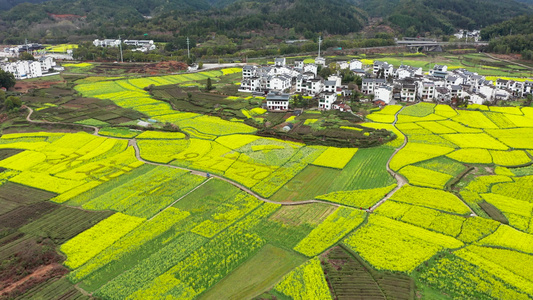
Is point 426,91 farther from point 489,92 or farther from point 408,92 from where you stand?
point 489,92

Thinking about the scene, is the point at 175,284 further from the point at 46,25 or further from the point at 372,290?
the point at 46,25

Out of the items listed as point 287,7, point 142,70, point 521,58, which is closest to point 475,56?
point 521,58

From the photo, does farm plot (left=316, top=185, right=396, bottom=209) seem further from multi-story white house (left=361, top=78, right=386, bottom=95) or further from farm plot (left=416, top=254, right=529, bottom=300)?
multi-story white house (left=361, top=78, right=386, bottom=95)

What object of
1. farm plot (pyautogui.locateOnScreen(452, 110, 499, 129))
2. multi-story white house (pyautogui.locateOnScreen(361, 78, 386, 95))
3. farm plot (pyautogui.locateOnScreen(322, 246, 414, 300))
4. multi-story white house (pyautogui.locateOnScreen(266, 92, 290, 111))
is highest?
multi-story white house (pyautogui.locateOnScreen(361, 78, 386, 95))

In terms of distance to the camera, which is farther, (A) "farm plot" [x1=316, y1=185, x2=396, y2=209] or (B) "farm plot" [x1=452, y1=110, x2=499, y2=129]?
(B) "farm plot" [x1=452, y1=110, x2=499, y2=129]

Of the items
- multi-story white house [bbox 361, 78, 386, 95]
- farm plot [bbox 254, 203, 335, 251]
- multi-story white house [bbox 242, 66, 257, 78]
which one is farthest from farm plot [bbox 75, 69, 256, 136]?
multi-story white house [bbox 361, 78, 386, 95]

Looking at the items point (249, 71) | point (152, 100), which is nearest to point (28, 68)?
point (152, 100)

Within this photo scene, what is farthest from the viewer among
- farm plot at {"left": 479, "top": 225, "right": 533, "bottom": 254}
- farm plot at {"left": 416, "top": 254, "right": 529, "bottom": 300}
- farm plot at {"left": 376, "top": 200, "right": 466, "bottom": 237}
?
farm plot at {"left": 376, "top": 200, "right": 466, "bottom": 237}

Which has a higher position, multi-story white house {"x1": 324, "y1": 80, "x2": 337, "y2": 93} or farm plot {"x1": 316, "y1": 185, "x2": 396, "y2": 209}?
multi-story white house {"x1": 324, "y1": 80, "x2": 337, "y2": 93}
